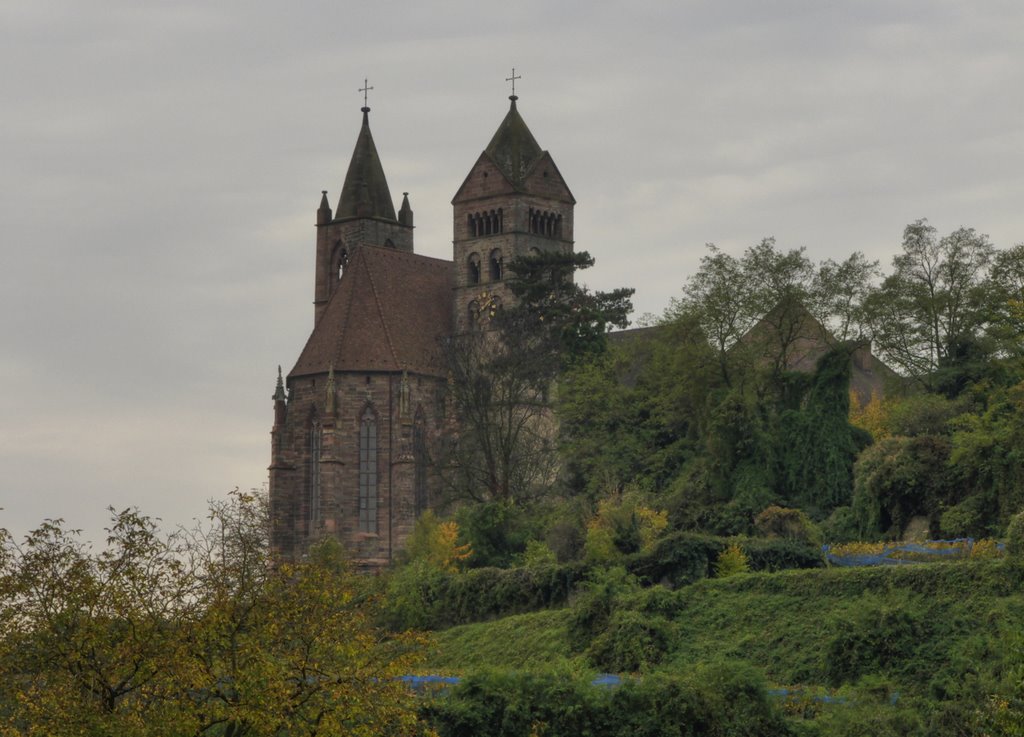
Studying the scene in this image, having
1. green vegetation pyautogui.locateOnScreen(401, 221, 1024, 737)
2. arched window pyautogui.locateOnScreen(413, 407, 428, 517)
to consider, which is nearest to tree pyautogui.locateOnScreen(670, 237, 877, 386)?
green vegetation pyautogui.locateOnScreen(401, 221, 1024, 737)

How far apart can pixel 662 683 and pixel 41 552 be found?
14.4m

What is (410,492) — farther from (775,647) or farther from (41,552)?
(41,552)

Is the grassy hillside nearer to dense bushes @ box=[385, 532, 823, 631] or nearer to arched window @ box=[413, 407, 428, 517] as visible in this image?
dense bushes @ box=[385, 532, 823, 631]

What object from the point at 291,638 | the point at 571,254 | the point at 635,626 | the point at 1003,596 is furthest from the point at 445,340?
the point at 291,638

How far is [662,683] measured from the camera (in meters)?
44.2

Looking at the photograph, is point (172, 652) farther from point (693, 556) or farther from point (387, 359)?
point (387, 359)

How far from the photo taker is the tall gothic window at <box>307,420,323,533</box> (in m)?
90.6

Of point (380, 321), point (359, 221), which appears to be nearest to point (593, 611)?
point (380, 321)

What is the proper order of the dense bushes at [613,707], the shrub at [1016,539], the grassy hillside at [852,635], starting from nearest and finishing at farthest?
1. the dense bushes at [613,707]
2. the grassy hillside at [852,635]
3. the shrub at [1016,539]

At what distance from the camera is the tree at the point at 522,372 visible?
8262 cm

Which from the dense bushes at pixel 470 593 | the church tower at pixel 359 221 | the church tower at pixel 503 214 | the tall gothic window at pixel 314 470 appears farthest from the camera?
the church tower at pixel 359 221

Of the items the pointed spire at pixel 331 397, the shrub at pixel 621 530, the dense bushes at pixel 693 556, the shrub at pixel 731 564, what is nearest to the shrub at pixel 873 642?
the shrub at pixel 731 564

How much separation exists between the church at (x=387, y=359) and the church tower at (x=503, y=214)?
0.22ft

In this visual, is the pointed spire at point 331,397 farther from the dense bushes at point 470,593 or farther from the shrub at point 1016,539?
the shrub at point 1016,539
